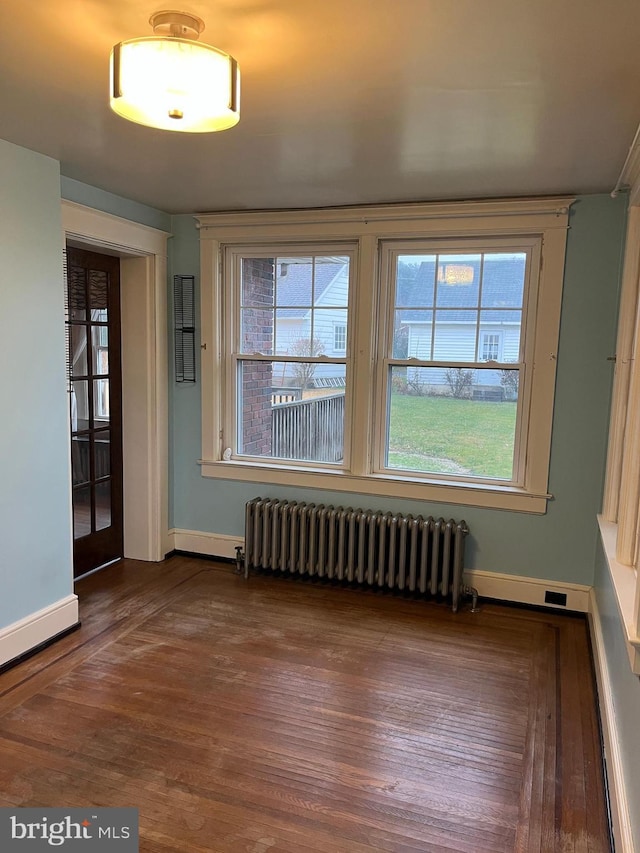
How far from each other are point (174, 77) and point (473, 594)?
3293 millimetres

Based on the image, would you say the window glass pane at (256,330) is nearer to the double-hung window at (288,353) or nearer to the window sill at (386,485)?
the double-hung window at (288,353)

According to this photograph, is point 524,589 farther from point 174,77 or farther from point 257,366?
point 174,77

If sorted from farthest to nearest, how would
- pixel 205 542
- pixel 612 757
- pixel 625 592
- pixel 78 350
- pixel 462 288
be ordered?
pixel 205 542 → pixel 78 350 → pixel 462 288 → pixel 612 757 → pixel 625 592

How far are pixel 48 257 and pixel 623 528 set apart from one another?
3.01 m

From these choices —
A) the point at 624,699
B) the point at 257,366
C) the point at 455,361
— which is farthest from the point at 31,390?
the point at 624,699

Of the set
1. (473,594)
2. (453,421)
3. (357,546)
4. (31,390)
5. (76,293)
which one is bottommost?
(473,594)

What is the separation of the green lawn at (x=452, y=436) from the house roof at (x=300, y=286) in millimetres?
897

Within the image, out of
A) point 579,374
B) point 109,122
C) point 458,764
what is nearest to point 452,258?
point 579,374

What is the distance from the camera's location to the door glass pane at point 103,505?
4246 millimetres

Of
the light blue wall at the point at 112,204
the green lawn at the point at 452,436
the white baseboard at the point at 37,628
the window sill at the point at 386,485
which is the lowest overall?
the white baseboard at the point at 37,628

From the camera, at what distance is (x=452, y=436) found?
3990 millimetres

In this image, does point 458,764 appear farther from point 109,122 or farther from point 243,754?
point 109,122

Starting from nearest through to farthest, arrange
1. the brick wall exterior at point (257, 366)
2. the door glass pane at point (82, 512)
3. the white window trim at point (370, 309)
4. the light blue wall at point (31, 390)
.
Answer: the light blue wall at point (31, 390)
the white window trim at point (370, 309)
the door glass pane at point (82, 512)
the brick wall exterior at point (257, 366)

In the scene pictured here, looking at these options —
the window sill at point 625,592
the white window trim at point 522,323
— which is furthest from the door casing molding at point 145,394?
the window sill at point 625,592
